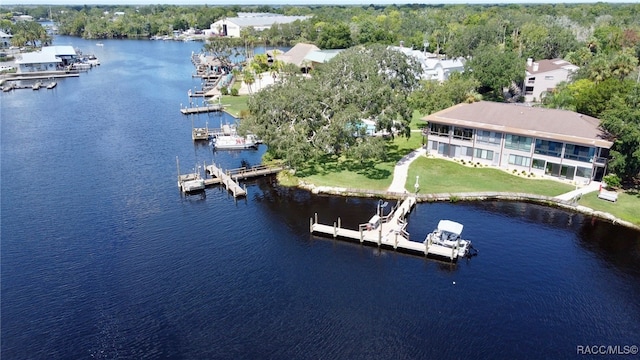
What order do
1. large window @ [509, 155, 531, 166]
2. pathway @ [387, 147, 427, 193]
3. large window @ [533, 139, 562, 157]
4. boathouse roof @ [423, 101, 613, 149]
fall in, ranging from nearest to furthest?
pathway @ [387, 147, 427, 193] → boathouse roof @ [423, 101, 613, 149] → large window @ [533, 139, 562, 157] → large window @ [509, 155, 531, 166]

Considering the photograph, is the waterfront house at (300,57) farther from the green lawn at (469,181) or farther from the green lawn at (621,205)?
the green lawn at (621,205)

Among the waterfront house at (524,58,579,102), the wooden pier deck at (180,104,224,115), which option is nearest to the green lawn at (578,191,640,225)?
the waterfront house at (524,58,579,102)

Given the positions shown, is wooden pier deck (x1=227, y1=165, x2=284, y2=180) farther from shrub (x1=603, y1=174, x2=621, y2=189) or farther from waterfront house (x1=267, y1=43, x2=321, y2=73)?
waterfront house (x1=267, y1=43, x2=321, y2=73)

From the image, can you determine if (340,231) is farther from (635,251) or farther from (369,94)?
(635,251)

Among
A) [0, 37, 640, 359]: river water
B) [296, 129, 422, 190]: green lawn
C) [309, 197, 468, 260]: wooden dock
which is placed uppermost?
[296, 129, 422, 190]: green lawn

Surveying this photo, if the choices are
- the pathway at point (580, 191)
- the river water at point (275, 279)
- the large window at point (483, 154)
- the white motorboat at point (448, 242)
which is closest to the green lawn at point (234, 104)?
the river water at point (275, 279)
